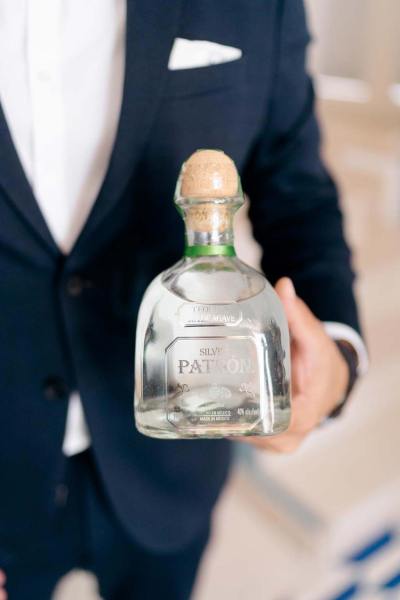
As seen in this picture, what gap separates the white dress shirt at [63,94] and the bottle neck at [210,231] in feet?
0.55

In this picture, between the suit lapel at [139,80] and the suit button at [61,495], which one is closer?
the suit lapel at [139,80]

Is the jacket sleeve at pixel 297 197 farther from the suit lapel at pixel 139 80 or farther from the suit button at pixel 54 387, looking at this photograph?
the suit button at pixel 54 387

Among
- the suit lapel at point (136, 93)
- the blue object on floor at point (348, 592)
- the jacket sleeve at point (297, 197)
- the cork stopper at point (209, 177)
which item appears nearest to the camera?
the cork stopper at point (209, 177)

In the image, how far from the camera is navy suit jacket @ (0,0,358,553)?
1.74 feet

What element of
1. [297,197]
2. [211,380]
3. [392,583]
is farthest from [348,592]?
[211,380]

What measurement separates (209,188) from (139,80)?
0.18 m

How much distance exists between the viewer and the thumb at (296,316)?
462mm

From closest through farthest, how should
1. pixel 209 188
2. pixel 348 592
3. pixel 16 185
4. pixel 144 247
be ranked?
pixel 209 188
pixel 16 185
pixel 144 247
pixel 348 592

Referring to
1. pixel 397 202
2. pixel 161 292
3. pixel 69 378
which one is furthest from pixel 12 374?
pixel 397 202

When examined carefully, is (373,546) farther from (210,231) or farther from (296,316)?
(210,231)

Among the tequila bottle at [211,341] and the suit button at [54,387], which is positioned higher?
the tequila bottle at [211,341]

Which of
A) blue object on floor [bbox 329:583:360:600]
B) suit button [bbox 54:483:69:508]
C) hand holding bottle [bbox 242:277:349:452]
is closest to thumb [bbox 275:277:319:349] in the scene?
hand holding bottle [bbox 242:277:349:452]

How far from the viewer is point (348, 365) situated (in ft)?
1.95

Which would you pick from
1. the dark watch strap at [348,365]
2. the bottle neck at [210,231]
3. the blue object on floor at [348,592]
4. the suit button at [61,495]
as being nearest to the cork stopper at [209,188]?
the bottle neck at [210,231]
